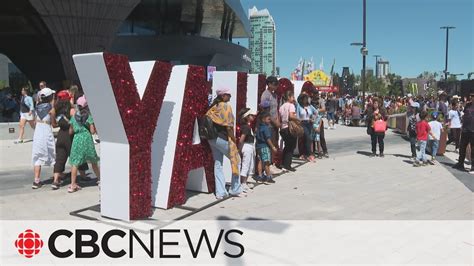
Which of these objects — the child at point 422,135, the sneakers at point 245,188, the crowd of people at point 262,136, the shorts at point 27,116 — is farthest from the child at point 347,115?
the sneakers at point 245,188

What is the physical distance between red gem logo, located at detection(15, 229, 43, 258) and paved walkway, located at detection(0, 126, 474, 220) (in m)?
0.70

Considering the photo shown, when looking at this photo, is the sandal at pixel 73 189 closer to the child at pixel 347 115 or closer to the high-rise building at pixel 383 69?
the child at pixel 347 115

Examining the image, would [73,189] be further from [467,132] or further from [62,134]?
[467,132]

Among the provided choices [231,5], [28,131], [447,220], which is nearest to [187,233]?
[447,220]

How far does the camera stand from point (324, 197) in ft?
23.6

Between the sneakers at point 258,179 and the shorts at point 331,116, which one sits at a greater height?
the shorts at point 331,116

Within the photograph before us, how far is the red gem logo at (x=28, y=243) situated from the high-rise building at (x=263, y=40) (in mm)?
109859

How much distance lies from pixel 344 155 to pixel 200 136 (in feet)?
20.3

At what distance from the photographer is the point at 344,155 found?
12.1 m

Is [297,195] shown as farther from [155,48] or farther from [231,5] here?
[231,5]

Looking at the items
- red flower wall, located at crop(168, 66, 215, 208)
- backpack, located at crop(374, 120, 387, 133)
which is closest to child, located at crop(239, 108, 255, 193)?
red flower wall, located at crop(168, 66, 215, 208)

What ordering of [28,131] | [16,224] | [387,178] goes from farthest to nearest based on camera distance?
[28,131], [387,178], [16,224]

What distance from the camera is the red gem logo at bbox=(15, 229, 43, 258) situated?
4809 mm

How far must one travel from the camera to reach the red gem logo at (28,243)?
15.8 ft
